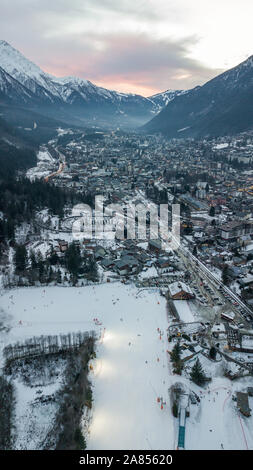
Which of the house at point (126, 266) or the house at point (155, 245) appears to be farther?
the house at point (155, 245)

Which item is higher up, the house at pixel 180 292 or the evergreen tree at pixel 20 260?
the evergreen tree at pixel 20 260

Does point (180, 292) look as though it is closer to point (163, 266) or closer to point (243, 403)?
point (163, 266)

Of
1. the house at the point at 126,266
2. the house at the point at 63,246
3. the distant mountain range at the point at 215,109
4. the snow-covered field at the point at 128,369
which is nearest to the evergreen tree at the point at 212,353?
the snow-covered field at the point at 128,369

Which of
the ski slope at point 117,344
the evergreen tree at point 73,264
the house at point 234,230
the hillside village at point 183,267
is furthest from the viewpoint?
the house at point 234,230

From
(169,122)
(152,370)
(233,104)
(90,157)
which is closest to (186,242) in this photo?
(152,370)

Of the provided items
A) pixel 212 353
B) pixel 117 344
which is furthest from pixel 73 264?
pixel 212 353

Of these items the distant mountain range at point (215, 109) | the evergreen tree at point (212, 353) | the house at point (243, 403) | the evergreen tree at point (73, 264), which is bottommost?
the house at point (243, 403)

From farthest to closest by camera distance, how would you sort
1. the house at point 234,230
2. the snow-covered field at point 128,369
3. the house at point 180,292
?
the house at point 234,230 < the house at point 180,292 < the snow-covered field at point 128,369

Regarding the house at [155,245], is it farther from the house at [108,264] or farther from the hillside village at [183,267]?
the house at [108,264]
